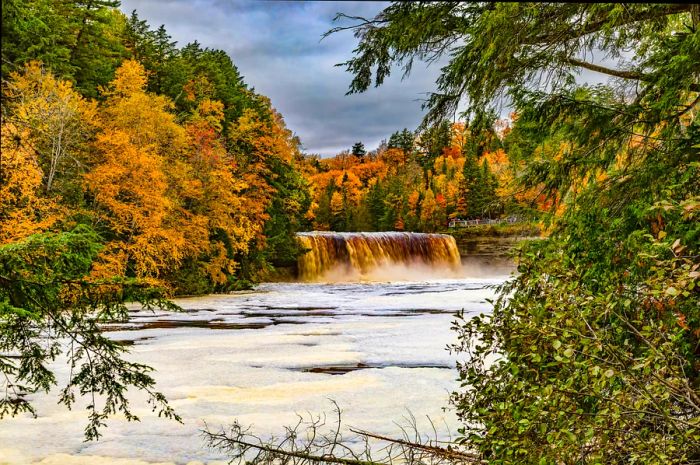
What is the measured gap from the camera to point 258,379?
27.5ft

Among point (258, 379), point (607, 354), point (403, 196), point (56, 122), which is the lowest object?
point (258, 379)

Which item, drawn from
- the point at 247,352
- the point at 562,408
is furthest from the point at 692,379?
the point at 247,352

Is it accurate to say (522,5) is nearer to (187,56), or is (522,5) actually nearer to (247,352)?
(247,352)

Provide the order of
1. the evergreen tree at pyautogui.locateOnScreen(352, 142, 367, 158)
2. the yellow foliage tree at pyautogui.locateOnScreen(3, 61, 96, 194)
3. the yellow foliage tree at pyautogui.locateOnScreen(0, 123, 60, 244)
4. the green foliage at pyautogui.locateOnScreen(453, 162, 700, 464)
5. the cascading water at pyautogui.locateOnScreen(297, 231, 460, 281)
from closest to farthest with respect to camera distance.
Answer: the green foliage at pyautogui.locateOnScreen(453, 162, 700, 464), the yellow foliage tree at pyautogui.locateOnScreen(0, 123, 60, 244), the yellow foliage tree at pyautogui.locateOnScreen(3, 61, 96, 194), the cascading water at pyautogui.locateOnScreen(297, 231, 460, 281), the evergreen tree at pyautogui.locateOnScreen(352, 142, 367, 158)

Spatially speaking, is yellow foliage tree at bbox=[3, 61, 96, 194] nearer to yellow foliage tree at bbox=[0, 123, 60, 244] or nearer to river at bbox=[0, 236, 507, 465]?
yellow foliage tree at bbox=[0, 123, 60, 244]

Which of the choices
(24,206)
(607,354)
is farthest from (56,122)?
(607,354)

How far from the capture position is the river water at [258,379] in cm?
545

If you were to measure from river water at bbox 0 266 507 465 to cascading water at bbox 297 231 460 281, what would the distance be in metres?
18.0

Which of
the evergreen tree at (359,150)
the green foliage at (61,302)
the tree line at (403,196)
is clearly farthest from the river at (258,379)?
the evergreen tree at (359,150)

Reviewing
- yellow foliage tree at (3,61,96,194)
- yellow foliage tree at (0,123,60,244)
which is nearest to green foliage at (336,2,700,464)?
yellow foliage tree at (0,123,60,244)

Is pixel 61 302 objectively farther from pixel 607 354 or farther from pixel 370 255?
pixel 370 255

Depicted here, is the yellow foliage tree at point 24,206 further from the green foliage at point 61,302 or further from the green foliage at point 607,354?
the green foliage at point 607,354

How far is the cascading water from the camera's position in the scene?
3600cm

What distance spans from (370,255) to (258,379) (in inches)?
1160
